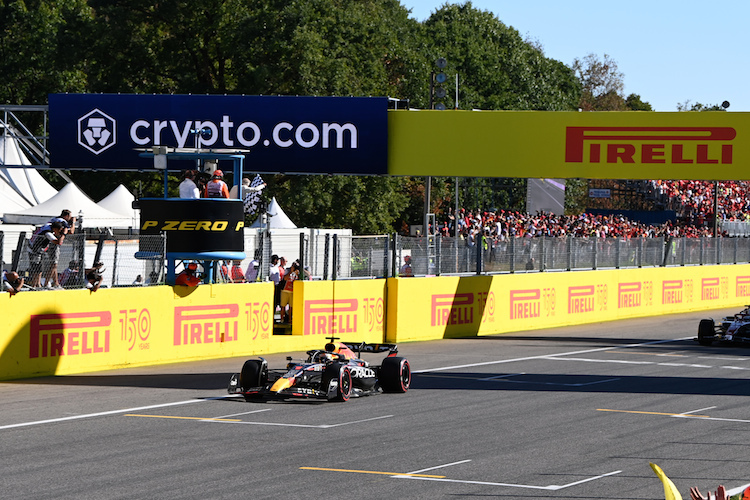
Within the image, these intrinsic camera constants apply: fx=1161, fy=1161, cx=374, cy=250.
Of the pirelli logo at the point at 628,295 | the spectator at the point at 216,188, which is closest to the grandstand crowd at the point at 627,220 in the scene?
the pirelli logo at the point at 628,295

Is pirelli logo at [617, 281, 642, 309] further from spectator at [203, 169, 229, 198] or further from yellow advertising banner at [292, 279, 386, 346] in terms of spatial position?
spectator at [203, 169, 229, 198]

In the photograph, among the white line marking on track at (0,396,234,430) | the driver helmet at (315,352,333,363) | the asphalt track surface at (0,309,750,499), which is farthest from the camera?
the driver helmet at (315,352,333,363)

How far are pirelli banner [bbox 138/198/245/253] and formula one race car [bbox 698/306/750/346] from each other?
38.8 feet

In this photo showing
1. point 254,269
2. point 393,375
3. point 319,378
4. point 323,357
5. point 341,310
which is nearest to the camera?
point 319,378

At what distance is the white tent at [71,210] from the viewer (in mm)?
36281

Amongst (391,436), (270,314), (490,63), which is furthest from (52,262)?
(490,63)

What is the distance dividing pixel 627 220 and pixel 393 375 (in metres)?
46.6

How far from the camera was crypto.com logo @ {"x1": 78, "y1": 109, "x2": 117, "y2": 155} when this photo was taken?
28.4 m

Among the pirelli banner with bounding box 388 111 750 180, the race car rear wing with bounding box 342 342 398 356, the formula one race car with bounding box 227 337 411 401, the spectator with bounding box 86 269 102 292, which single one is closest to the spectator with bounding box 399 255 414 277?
the pirelli banner with bounding box 388 111 750 180

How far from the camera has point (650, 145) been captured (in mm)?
25562

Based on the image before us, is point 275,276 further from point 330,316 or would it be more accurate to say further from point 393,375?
point 393,375

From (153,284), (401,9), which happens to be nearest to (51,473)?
(153,284)

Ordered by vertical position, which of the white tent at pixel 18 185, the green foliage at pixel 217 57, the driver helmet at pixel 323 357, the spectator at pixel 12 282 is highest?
the green foliage at pixel 217 57

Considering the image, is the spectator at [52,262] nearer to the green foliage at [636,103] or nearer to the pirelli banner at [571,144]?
the pirelli banner at [571,144]
